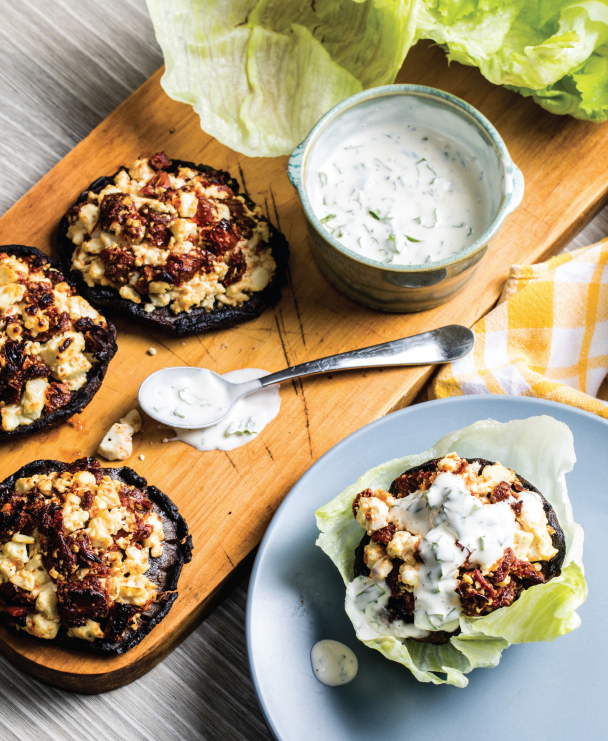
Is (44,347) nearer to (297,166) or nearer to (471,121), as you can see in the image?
(297,166)

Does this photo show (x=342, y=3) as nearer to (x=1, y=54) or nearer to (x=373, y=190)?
(x=373, y=190)

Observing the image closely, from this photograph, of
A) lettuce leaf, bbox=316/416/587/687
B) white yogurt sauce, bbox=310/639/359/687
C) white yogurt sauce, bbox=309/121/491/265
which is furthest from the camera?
white yogurt sauce, bbox=309/121/491/265

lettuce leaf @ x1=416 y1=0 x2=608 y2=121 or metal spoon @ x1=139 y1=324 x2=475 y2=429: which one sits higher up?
lettuce leaf @ x1=416 y1=0 x2=608 y2=121

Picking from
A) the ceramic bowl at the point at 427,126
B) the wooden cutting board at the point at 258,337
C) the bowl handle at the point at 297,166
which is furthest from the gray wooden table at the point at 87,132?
the bowl handle at the point at 297,166

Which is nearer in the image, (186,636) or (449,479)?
(449,479)

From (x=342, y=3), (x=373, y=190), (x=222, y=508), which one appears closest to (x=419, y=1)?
(x=342, y=3)

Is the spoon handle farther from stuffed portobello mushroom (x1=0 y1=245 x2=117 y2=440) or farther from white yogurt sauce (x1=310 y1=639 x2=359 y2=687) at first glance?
white yogurt sauce (x1=310 y1=639 x2=359 y2=687)

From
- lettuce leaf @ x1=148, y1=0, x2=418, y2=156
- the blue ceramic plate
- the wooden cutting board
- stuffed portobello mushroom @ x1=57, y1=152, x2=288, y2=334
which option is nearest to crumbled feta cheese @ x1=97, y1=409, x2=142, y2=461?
the wooden cutting board
